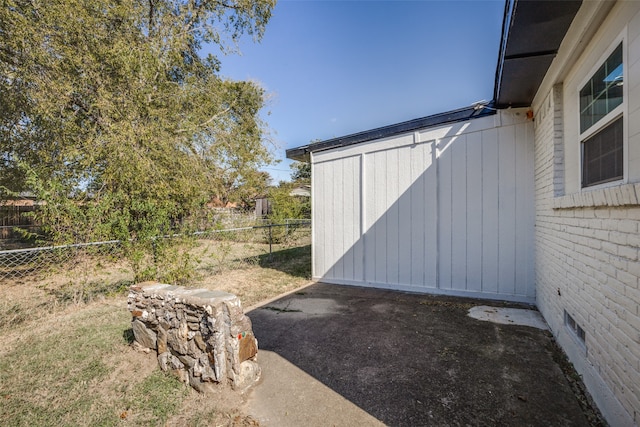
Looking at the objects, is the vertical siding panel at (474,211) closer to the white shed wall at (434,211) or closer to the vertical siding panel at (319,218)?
the white shed wall at (434,211)

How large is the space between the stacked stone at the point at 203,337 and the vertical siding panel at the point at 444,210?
10.8 feet

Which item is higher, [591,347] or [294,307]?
[591,347]

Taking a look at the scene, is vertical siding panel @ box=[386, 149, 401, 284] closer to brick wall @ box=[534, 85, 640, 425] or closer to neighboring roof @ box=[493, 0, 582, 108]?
neighboring roof @ box=[493, 0, 582, 108]

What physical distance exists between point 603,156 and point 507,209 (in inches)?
86.3

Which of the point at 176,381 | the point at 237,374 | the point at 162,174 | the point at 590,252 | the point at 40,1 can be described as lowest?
the point at 176,381

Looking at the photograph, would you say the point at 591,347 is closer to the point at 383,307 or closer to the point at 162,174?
the point at 383,307

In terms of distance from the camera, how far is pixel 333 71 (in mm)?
8891

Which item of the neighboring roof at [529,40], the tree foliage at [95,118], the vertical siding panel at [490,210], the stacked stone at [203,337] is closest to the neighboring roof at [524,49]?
the neighboring roof at [529,40]

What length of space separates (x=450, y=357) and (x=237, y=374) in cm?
187

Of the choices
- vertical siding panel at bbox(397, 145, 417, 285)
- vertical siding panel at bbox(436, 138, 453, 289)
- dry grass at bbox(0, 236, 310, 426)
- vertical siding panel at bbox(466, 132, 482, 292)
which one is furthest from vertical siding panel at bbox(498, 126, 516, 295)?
dry grass at bbox(0, 236, 310, 426)

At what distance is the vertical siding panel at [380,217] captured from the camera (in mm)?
5004

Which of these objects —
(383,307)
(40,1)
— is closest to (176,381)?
(383,307)

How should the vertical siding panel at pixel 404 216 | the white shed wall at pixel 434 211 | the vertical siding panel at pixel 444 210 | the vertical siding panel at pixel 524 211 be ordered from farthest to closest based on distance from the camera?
1. the vertical siding panel at pixel 404 216
2. the vertical siding panel at pixel 444 210
3. the white shed wall at pixel 434 211
4. the vertical siding panel at pixel 524 211

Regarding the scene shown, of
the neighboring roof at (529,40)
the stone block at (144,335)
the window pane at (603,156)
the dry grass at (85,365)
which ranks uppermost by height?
the neighboring roof at (529,40)
